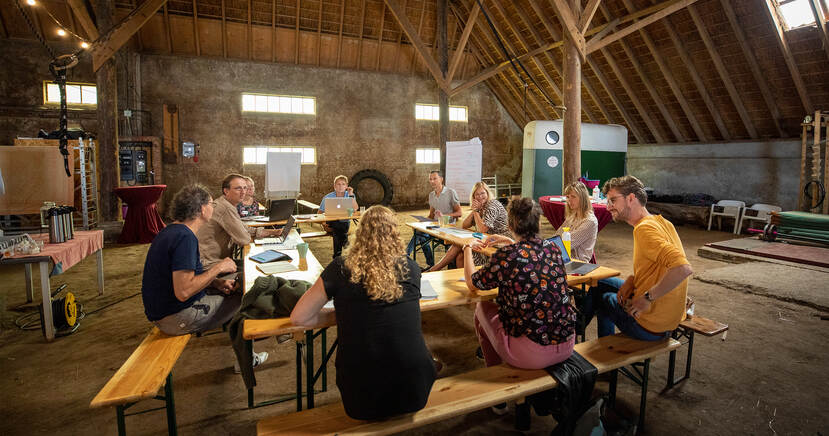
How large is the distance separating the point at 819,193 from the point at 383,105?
966cm

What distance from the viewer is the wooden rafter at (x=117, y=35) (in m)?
6.60

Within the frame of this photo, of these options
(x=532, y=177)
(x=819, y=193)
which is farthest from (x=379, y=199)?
(x=819, y=193)

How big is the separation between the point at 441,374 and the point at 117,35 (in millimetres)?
7328

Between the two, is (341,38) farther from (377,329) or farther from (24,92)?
(377,329)

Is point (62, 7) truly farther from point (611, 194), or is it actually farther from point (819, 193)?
point (819, 193)

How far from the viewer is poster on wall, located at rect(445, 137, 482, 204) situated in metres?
8.95

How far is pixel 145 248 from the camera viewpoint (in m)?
6.71

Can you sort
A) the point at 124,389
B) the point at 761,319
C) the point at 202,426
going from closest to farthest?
the point at 124,389 → the point at 202,426 → the point at 761,319

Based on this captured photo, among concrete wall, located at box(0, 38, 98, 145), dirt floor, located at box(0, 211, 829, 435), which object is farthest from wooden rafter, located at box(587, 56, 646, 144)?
concrete wall, located at box(0, 38, 98, 145)

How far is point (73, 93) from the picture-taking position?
30.8 feet

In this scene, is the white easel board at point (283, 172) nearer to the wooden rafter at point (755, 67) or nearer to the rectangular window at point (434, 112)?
the rectangular window at point (434, 112)

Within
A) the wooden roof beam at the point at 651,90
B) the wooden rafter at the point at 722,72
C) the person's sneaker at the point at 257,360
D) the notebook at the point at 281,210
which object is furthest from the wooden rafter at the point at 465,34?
the person's sneaker at the point at 257,360

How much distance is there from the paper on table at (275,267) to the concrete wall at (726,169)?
9335 mm

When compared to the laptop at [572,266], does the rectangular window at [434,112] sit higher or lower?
higher
